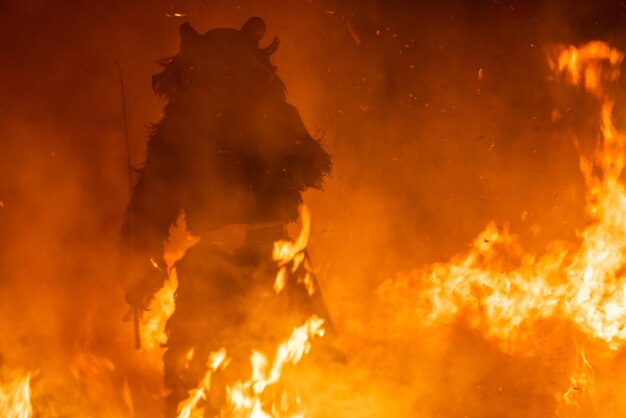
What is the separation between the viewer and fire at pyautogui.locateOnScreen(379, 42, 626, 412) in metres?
4.73

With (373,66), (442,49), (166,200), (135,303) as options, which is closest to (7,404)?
(135,303)

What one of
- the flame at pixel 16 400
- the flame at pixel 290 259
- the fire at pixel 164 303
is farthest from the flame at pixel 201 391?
the flame at pixel 16 400

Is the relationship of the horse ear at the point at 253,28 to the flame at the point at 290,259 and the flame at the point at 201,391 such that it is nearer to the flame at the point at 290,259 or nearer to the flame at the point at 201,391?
the flame at the point at 290,259

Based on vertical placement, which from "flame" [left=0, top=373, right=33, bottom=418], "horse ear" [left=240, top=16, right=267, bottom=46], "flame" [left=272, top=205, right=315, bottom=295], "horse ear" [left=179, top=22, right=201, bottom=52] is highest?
"horse ear" [left=240, top=16, right=267, bottom=46]

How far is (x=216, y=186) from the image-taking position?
338cm

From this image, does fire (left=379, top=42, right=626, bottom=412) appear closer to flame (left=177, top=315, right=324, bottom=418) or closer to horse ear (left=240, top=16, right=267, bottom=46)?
flame (left=177, top=315, right=324, bottom=418)

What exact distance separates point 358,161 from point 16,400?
2.92m

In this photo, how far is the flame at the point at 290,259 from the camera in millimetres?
3496

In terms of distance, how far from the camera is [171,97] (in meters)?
3.38

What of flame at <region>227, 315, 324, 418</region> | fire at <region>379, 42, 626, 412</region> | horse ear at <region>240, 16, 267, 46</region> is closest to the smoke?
fire at <region>379, 42, 626, 412</region>

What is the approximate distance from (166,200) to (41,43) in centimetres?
174

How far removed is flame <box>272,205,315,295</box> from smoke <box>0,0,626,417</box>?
1.01 m

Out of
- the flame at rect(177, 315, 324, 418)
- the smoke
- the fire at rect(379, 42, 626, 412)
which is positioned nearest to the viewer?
the flame at rect(177, 315, 324, 418)

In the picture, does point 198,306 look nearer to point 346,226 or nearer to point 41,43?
point 346,226
